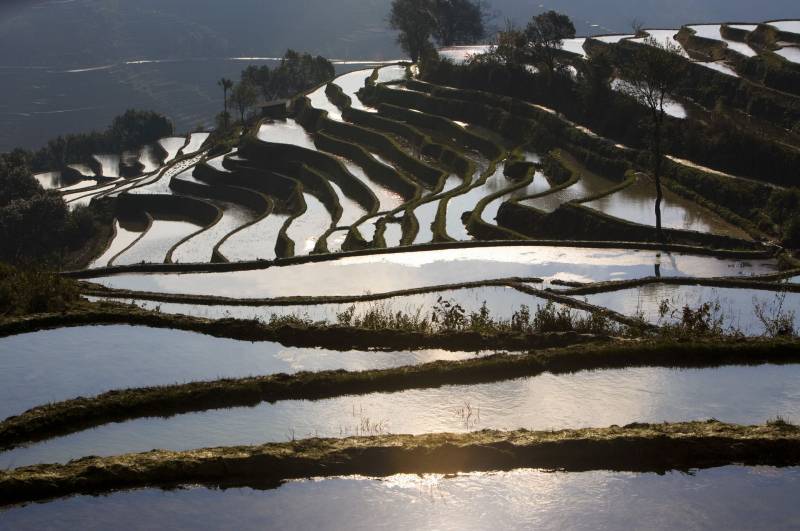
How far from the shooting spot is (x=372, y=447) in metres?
8.82

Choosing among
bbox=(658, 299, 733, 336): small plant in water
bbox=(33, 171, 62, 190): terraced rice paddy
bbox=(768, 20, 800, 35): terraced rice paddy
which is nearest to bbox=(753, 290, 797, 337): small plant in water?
bbox=(658, 299, 733, 336): small plant in water

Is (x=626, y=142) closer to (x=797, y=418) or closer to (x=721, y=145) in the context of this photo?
(x=721, y=145)

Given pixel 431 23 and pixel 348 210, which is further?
pixel 431 23

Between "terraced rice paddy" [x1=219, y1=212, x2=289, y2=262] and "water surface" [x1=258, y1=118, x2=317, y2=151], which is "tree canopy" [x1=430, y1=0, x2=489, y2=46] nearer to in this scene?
"water surface" [x1=258, y1=118, x2=317, y2=151]

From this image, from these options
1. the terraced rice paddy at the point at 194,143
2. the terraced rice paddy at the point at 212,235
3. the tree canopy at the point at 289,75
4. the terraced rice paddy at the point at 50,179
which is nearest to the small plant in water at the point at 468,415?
the terraced rice paddy at the point at 212,235

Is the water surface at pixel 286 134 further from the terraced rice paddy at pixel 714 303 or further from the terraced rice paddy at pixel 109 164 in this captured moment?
the terraced rice paddy at pixel 714 303

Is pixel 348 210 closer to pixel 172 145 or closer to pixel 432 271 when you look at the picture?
pixel 432 271

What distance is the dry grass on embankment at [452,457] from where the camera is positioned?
8461 mm

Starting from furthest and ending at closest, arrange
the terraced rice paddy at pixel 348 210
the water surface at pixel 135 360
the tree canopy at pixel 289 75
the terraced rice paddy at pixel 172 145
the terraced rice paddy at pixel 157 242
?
the tree canopy at pixel 289 75
the terraced rice paddy at pixel 172 145
the terraced rice paddy at pixel 157 242
the terraced rice paddy at pixel 348 210
the water surface at pixel 135 360

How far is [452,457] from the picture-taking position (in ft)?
28.5

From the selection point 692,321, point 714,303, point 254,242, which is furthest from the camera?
point 254,242

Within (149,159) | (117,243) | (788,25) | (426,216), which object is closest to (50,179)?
→ (149,159)

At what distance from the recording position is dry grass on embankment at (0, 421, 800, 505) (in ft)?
27.8

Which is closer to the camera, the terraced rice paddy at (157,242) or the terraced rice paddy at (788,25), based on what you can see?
the terraced rice paddy at (157,242)
